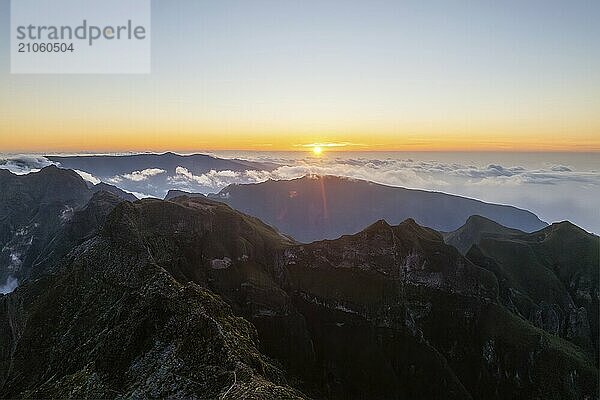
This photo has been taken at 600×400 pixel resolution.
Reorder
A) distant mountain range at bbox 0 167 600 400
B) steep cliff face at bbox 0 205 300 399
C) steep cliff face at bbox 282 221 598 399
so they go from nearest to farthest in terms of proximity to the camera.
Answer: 1. steep cliff face at bbox 0 205 300 399
2. distant mountain range at bbox 0 167 600 400
3. steep cliff face at bbox 282 221 598 399

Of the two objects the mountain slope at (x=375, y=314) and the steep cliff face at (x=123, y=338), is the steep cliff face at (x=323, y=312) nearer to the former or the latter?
the mountain slope at (x=375, y=314)

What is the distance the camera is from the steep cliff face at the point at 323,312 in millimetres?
122625

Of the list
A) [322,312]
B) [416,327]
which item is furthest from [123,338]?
[416,327]

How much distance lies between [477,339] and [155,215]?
14954cm

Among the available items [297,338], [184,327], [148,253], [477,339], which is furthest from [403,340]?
[184,327]

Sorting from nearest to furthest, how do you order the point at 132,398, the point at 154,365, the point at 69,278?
the point at 132,398
the point at 154,365
the point at 69,278

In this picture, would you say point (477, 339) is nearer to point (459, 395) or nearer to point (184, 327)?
point (459, 395)

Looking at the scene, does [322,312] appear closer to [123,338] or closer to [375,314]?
[375,314]

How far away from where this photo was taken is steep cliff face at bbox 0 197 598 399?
4828 inches

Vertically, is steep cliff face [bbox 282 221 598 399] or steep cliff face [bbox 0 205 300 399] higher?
steep cliff face [bbox 0 205 300 399]

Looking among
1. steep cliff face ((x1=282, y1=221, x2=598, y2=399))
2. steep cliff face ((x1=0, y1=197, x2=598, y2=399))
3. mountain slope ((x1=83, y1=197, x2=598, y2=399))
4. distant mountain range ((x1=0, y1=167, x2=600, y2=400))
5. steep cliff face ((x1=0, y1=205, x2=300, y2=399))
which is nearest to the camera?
steep cliff face ((x1=0, y1=205, x2=300, y2=399))

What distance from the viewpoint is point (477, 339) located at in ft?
606

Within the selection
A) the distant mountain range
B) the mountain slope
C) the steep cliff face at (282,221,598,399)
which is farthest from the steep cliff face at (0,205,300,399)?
the steep cliff face at (282,221,598,399)

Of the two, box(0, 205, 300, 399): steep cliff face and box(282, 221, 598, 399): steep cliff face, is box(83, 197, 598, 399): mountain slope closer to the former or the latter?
box(282, 221, 598, 399): steep cliff face
